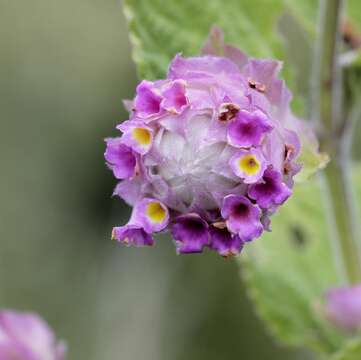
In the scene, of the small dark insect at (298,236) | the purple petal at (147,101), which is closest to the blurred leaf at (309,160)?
the purple petal at (147,101)

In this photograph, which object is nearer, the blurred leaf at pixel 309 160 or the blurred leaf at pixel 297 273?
the blurred leaf at pixel 309 160

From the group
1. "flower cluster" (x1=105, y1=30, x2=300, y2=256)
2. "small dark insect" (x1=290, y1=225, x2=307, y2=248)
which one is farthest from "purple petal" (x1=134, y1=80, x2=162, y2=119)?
"small dark insect" (x1=290, y1=225, x2=307, y2=248)

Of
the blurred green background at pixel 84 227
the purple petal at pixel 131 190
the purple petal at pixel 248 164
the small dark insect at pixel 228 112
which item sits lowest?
the purple petal at pixel 248 164

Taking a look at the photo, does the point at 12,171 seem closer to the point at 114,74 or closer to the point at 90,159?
the point at 90,159

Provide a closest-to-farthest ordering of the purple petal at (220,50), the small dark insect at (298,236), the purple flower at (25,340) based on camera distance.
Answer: the purple petal at (220,50) < the purple flower at (25,340) < the small dark insect at (298,236)

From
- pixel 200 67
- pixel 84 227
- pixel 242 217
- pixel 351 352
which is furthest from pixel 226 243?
pixel 84 227

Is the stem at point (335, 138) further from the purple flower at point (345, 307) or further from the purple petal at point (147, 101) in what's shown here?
the purple petal at point (147, 101)

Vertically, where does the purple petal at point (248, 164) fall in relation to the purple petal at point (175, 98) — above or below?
below

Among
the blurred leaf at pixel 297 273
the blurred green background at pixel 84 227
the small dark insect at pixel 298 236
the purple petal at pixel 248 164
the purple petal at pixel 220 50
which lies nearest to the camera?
the purple petal at pixel 248 164
